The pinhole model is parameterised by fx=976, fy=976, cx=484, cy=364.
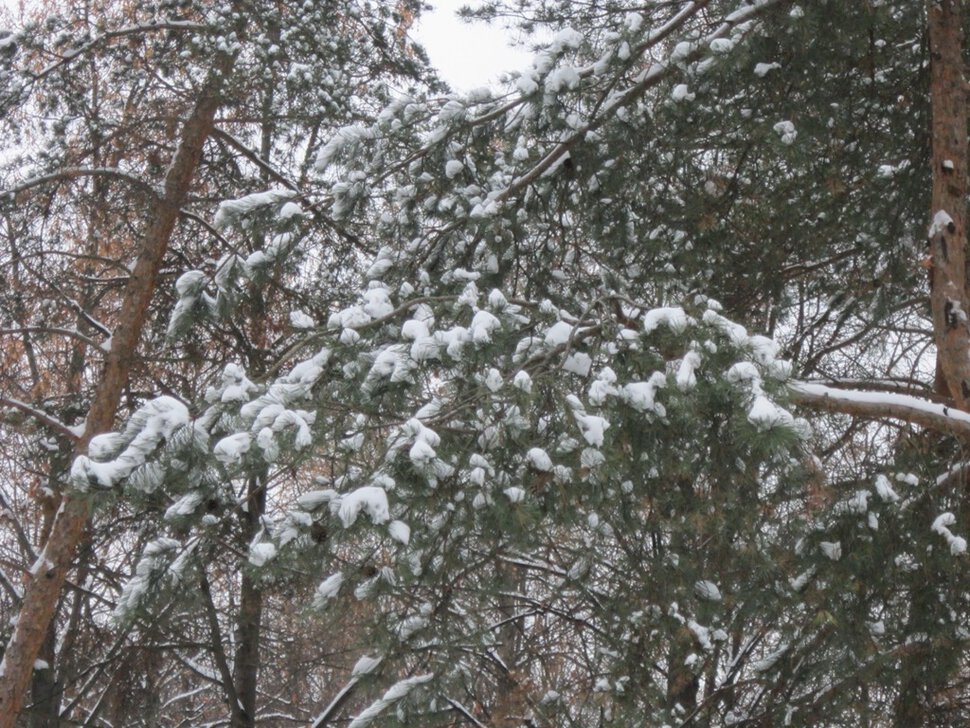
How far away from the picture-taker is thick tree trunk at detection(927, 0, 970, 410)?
472cm

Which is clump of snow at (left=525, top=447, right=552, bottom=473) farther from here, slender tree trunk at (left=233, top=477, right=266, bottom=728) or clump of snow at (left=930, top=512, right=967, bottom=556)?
slender tree trunk at (left=233, top=477, right=266, bottom=728)

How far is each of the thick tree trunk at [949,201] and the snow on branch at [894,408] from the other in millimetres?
421

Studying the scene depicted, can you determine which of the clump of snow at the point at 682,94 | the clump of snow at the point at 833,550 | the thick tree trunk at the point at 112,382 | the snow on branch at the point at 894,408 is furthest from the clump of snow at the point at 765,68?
the thick tree trunk at the point at 112,382

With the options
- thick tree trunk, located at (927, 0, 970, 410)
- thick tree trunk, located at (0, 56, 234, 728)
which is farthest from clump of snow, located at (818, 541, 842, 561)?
thick tree trunk, located at (0, 56, 234, 728)

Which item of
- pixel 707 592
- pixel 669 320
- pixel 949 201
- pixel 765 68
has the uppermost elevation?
pixel 765 68

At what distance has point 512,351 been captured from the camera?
4.08 m

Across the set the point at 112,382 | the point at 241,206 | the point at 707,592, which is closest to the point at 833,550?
the point at 707,592

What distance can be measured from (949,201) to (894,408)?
4.13ft

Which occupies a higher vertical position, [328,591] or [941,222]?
[941,222]

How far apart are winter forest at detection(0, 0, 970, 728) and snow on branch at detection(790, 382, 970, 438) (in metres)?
0.02

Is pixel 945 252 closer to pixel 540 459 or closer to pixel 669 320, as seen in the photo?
pixel 669 320

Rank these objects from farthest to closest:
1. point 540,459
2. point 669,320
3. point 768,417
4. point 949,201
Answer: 1. point 949,201
2. point 669,320
3. point 540,459
4. point 768,417

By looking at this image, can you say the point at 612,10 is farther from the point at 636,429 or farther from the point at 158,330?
the point at 158,330

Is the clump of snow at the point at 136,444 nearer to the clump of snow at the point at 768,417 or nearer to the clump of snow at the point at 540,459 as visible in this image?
the clump of snow at the point at 540,459
